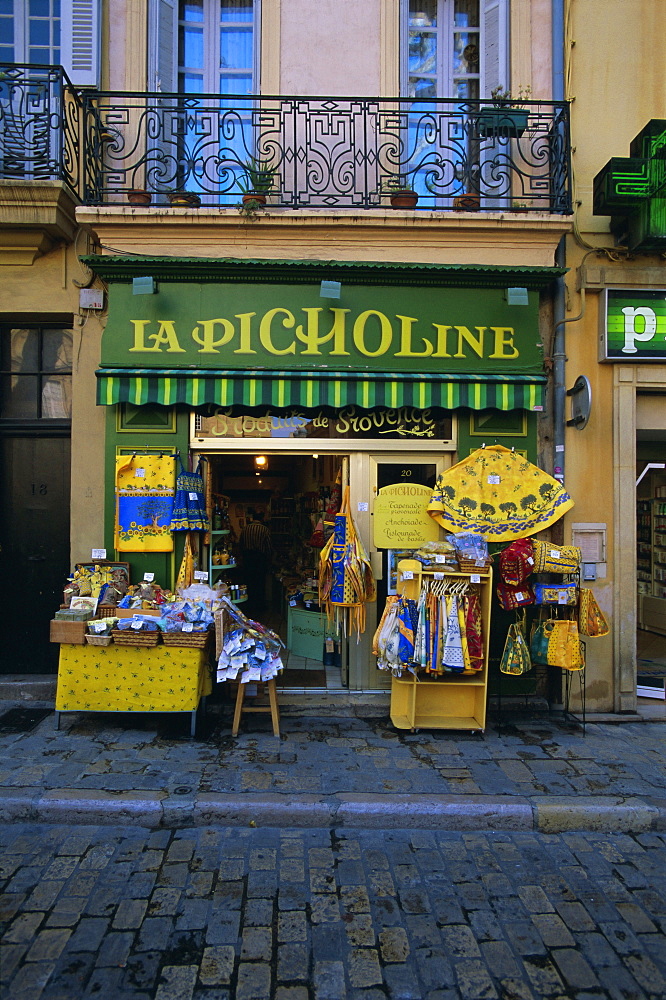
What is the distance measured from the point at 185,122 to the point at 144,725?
6461 mm

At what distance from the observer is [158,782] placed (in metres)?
4.61

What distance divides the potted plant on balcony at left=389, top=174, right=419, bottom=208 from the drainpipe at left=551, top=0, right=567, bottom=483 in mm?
1685

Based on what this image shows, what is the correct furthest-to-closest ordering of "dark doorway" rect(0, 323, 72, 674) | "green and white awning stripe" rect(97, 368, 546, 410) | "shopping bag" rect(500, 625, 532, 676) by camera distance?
"dark doorway" rect(0, 323, 72, 674) → "green and white awning stripe" rect(97, 368, 546, 410) → "shopping bag" rect(500, 625, 532, 676)

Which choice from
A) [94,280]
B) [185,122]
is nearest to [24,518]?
[94,280]

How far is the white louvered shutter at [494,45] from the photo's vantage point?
6727 millimetres

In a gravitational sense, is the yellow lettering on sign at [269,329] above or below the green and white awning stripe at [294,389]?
above

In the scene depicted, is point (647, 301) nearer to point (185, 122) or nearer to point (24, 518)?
point (185, 122)

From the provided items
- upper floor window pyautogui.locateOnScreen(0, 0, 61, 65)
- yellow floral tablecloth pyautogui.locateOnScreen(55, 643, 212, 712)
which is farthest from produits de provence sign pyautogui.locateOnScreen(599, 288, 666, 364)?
upper floor window pyautogui.locateOnScreen(0, 0, 61, 65)

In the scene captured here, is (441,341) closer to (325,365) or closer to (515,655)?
(325,365)

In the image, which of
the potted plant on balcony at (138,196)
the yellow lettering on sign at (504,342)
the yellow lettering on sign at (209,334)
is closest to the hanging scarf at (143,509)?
the yellow lettering on sign at (209,334)

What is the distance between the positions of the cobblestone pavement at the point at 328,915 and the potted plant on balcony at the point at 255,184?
5.74 meters

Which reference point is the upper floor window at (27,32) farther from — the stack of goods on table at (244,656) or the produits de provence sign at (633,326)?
the produits de provence sign at (633,326)

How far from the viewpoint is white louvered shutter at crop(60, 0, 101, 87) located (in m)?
6.30

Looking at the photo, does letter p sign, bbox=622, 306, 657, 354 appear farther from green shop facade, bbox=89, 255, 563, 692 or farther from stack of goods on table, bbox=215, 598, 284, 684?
stack of goods on table, bbox=215, 598, 284, 684
